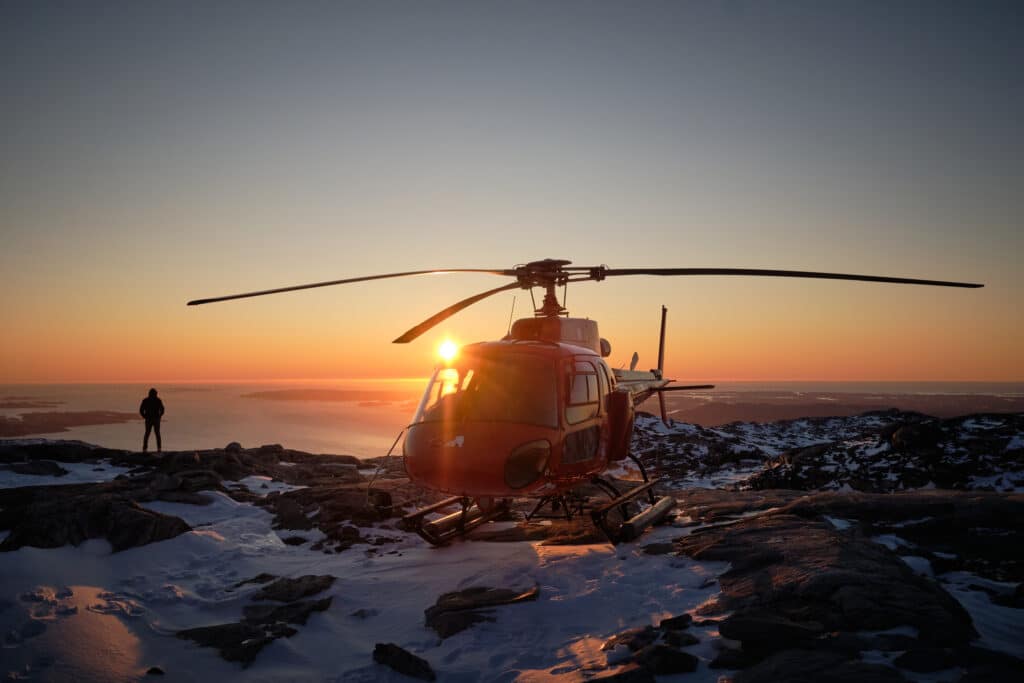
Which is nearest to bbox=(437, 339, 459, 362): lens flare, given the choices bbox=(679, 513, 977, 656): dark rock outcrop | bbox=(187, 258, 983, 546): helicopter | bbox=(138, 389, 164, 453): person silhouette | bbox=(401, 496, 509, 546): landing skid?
bbox=(187, 258, 983, 546): helicopter

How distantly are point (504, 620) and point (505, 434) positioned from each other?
206 centimetres

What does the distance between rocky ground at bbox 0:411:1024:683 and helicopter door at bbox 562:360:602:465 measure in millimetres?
1652

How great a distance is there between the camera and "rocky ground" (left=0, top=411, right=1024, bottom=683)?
4.25 metres

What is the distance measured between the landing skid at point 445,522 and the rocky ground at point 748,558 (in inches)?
11.8

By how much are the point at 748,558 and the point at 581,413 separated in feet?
8.95

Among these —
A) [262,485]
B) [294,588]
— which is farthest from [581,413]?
[262,485]

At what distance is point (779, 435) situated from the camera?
109ft

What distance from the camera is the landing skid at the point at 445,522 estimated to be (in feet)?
27.4

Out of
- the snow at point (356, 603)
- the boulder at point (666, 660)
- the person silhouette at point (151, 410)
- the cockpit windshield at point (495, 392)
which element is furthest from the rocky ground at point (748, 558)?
the person silhouette at point (151, 410)

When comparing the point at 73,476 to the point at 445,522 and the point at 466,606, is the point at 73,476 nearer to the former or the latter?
the point at 445,522

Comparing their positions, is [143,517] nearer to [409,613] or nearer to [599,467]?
[409,613]

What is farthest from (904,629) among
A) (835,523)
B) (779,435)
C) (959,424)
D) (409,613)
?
(779,435)

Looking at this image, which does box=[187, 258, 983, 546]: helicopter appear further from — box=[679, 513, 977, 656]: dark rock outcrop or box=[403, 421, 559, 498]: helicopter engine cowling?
box=[679, 513, 977, 656]: dark rock outcrop

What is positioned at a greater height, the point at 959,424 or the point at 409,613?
the point at 959,424
